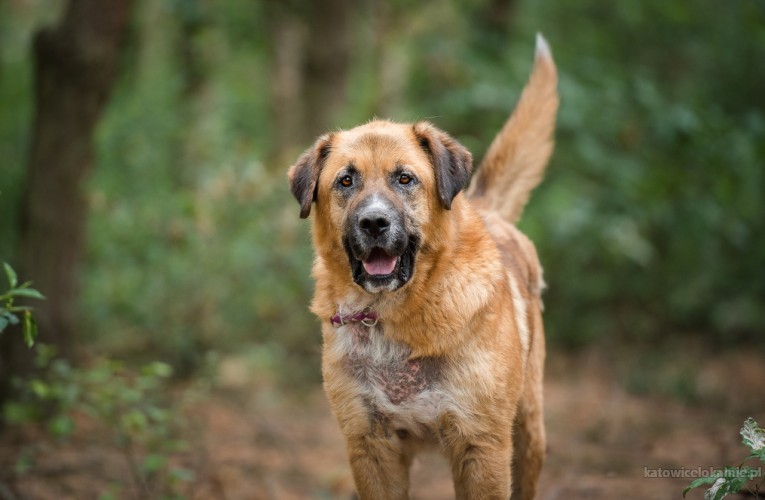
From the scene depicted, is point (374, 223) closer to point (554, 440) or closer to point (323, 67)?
point (554, 440)

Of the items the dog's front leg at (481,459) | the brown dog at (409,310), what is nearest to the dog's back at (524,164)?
the brown dog at (409,310)

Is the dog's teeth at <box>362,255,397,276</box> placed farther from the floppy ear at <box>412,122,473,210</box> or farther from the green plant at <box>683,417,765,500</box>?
the green plant at <box>683,417,765,500</box>

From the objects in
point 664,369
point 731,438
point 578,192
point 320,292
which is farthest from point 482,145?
point 320,292

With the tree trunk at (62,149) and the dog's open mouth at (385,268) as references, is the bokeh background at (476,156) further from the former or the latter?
the dog's open mouth at (385,268)

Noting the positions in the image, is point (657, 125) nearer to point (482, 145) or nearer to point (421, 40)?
point (482, 145)

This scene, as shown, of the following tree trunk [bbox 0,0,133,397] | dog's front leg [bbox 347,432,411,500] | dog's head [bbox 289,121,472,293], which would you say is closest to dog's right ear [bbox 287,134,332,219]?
dog's head [bbox 289,121,472,293]

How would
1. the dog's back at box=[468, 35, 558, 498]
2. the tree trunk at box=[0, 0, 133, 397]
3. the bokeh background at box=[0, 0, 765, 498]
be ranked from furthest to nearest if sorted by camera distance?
the bokeh background at box=[0, 0, 765, 498] → the tree trunk at box=[0, 0, 133, 397] → the dog's back at box=[468, 35, 558, 498]

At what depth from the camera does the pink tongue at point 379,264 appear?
378 centimetres

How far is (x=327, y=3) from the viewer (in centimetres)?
964

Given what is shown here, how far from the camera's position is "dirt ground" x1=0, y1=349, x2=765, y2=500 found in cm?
557

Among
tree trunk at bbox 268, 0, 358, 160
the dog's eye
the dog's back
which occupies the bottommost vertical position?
the dog's eye

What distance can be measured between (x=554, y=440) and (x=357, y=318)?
13.5 feet

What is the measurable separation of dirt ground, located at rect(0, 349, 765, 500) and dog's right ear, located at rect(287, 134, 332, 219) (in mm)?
2281

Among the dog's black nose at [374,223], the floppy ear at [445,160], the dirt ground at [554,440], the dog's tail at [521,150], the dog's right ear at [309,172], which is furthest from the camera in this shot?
the dirt ground at [554,440]
